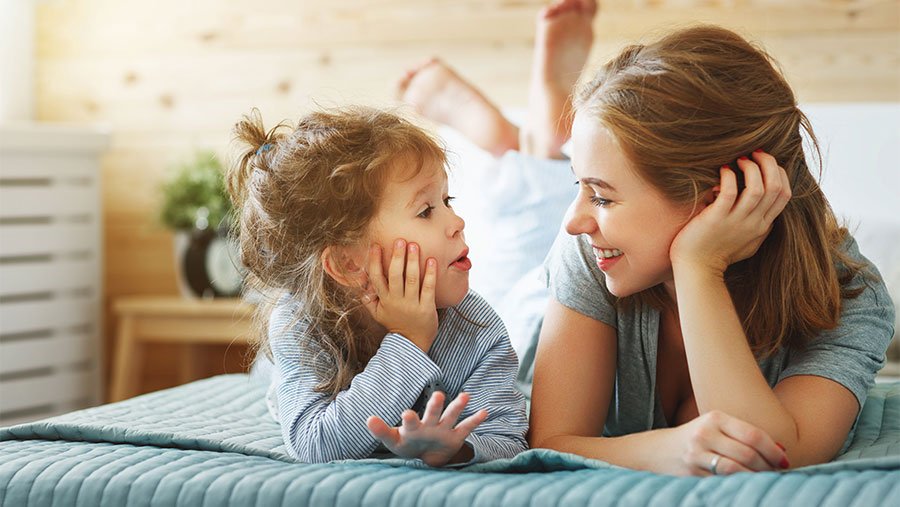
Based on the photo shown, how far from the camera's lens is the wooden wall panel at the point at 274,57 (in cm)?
254

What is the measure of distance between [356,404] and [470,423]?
132mm

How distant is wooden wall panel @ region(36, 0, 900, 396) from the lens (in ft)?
8.34

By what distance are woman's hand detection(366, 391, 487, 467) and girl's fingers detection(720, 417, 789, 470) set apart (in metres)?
0.22

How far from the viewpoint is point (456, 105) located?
2.14m

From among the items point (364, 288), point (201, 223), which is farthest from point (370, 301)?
point (201, 223)

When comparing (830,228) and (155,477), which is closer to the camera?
(155,477)

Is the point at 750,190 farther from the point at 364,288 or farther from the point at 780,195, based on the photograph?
the point at 364,288

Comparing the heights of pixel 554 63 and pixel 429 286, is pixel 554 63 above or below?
above

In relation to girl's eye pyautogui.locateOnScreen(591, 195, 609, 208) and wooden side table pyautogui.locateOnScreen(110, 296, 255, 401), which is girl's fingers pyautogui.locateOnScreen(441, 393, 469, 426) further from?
wooden side table pyautogui.locateOnScreen(110, 296, 255, 401)

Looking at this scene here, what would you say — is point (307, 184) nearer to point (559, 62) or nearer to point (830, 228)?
point (830, 228)

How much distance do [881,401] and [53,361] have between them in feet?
7.40

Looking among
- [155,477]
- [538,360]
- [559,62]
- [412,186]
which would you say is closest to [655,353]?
[538,360]

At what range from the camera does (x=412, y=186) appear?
3.44 feet

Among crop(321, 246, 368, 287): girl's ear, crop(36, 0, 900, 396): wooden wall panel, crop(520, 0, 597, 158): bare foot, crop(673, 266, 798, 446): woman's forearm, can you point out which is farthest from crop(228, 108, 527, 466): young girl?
crop(36, 0, 900, 396): wooden wall panel
